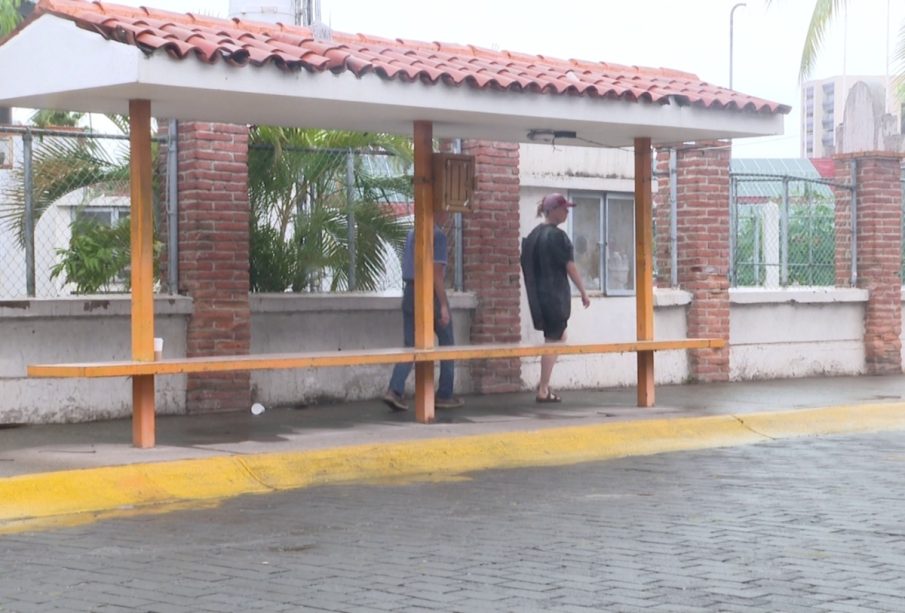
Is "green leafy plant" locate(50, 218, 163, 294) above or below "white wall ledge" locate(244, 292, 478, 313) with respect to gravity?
above

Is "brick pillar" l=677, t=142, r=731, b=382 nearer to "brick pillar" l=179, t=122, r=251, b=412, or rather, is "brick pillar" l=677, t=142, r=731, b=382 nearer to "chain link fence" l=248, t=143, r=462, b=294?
"chain link fence" l=248, t=143, r=462, b=294

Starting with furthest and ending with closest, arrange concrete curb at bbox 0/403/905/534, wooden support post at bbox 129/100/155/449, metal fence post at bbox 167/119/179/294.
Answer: metal fence post at bbox 167/119/179/294, wooden support post at bbox 129/100/155/449, concrete curb at bbox 0/403/905/534

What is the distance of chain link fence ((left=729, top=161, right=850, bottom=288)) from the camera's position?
18.4m

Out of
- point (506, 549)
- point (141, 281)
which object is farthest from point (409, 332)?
point (506, 549)

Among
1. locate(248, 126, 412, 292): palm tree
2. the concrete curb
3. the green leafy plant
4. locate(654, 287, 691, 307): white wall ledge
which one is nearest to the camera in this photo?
the concrete curb

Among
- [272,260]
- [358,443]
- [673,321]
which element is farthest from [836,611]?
[673,321]

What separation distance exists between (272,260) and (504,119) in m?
3.02

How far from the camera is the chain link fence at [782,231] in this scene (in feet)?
60.5

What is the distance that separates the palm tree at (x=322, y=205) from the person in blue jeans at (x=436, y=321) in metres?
1.19

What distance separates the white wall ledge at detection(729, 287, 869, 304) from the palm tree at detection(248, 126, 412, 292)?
15.7 ft

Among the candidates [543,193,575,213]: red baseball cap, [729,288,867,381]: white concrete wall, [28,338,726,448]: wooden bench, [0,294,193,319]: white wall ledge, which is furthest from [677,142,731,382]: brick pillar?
[0,294,193,319]: white wall ledge

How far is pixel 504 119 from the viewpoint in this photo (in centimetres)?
1263

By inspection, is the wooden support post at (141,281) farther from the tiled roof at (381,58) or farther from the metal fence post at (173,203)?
the metal fence post at (173,203)

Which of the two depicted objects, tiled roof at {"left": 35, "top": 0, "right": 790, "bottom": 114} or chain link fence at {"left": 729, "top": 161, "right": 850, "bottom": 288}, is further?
chain link fence at {"left": 729, "top": 161, "right": 850, "bottom": 288}
